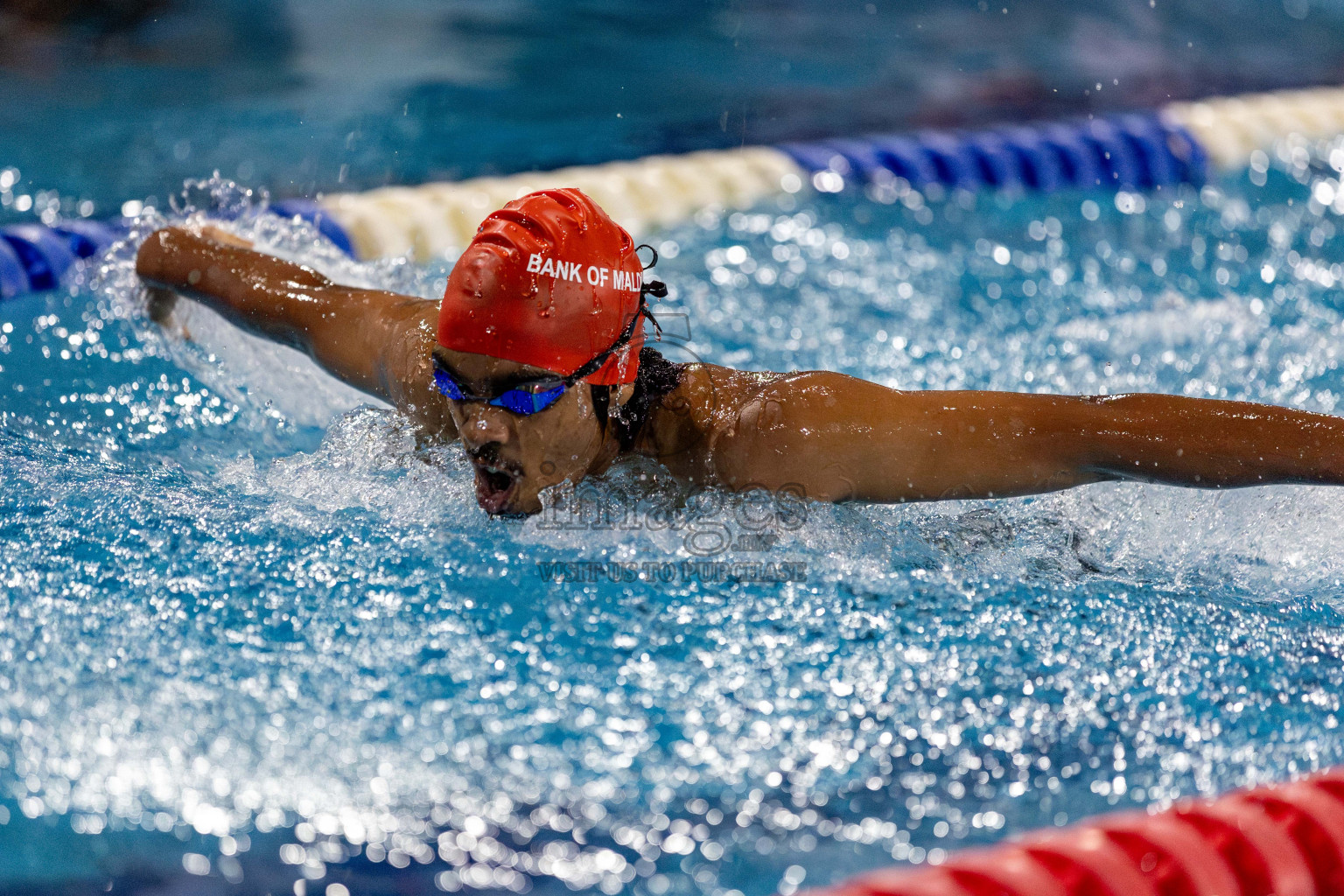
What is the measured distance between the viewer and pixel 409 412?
7.85 feet

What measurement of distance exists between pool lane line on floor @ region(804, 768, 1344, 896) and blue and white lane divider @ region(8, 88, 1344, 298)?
9.69 feet

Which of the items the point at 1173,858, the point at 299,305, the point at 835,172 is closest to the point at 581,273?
Result: the point at 299,305

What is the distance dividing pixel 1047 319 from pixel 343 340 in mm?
2195

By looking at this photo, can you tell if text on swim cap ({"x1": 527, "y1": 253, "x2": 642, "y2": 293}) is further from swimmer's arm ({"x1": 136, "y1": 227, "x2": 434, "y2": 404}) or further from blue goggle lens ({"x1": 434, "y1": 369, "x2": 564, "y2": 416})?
swimmer's arm ({"x1": 136, "y1": 227, "x2": 434, "y2": 404})

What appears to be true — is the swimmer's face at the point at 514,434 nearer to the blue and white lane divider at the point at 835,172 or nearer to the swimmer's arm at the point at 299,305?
the swimmer's arm at the point at 299,305

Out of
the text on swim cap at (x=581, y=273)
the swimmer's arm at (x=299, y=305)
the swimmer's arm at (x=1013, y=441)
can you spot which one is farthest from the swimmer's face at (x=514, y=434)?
the swimmer's arm at (x=299, y=305)

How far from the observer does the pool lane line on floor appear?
1.63 metres

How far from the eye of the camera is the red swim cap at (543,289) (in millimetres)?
1840

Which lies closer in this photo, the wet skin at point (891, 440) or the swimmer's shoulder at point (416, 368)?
the wet skin at point (891, 440)

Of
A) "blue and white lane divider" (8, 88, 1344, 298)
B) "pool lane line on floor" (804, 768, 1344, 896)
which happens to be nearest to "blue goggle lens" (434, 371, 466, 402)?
"pool lane line on floor" (804, 768, 1344, 896)

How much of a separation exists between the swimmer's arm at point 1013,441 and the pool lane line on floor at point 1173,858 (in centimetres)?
52

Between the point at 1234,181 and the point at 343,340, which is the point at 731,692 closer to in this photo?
the point at 343,340

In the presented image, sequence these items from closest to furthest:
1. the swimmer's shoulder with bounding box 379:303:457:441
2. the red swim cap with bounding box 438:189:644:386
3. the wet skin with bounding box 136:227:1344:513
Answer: the red swim cap with bounding box 438:189:644:386 → the wet skin with bounding box 136:227:1344:513 → the swimmer's shoulder with bounding box 379:303:457:441

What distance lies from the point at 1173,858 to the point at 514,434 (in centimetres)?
111
